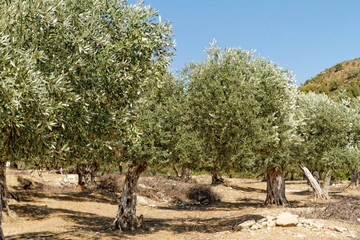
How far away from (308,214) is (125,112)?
13178 mm

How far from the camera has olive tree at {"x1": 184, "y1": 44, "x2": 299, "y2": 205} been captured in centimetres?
1698

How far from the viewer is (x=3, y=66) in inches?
309

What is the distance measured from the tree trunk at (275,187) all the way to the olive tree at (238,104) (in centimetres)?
753

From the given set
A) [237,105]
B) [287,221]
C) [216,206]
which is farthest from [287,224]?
[216,206]

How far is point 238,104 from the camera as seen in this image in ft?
55.0

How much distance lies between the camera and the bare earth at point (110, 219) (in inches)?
628

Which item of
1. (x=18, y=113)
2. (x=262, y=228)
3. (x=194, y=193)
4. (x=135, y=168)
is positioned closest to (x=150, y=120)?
(x=135, y=168)

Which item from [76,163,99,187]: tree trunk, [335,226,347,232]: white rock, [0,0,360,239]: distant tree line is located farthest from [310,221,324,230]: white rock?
[76,163,99,187]: tree trunk

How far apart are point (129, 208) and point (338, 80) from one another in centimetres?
10769

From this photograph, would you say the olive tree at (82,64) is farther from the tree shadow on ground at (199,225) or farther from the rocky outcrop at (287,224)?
the tree shadow on ground at (199,225)

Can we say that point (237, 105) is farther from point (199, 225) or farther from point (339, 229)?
point (199, 225)

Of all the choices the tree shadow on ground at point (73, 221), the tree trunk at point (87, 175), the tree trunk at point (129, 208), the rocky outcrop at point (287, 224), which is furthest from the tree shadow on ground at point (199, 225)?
the tree trunk at point (87, 175)

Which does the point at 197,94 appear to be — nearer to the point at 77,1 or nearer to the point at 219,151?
the point at 219,151

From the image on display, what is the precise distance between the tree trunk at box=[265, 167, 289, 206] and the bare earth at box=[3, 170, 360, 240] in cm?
205
